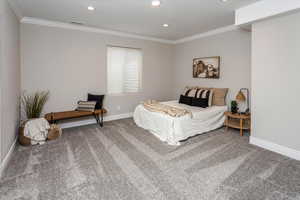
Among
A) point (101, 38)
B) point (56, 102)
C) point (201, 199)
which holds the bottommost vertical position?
point (201, 199)

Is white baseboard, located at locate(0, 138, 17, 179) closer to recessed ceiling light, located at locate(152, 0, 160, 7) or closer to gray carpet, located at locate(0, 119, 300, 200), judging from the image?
gray carpet, located at locate(0, 119, 300, 200)

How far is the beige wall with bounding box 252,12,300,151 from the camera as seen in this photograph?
8.34ft

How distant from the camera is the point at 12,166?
7.63ft

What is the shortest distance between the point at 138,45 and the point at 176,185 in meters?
4.21

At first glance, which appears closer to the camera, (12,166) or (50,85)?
(12,166)

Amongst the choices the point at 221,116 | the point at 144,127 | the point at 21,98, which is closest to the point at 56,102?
the point at 21,98

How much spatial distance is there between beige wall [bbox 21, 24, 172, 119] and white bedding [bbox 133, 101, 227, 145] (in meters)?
1.44

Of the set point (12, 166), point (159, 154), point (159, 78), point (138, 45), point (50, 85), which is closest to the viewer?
point (12, 166)

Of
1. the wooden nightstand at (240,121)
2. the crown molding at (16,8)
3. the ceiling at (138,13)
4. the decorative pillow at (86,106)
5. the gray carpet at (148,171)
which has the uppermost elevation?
the ceiling at (138,13)

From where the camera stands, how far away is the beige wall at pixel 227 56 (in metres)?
3.85

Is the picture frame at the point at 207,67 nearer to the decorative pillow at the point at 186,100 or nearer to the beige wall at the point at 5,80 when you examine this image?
the decorative pillow at the point at 186,100

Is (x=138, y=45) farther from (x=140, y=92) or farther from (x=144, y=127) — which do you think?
(x=144, y=127)

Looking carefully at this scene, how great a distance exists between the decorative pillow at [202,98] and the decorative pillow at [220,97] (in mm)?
174

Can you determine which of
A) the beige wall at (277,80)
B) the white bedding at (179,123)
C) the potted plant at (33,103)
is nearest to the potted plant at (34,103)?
the potted plant at (33,103)
